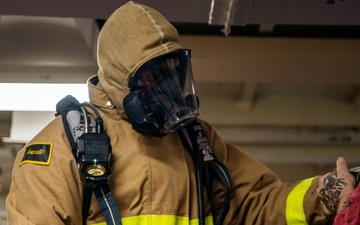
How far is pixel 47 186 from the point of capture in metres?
2.06

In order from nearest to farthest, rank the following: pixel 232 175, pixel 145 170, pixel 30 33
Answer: pixel 145 170 < pixel 232 175 < pixel 30 33

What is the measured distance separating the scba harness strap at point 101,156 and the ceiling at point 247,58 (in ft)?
2.02

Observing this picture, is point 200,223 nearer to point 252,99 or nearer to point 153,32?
point 153,32

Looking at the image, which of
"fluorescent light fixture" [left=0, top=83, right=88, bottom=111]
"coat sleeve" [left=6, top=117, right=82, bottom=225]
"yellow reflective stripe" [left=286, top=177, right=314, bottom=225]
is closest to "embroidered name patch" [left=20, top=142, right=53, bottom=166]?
"coat sleeve" [left=6, top=117, right=82, bottom=225]

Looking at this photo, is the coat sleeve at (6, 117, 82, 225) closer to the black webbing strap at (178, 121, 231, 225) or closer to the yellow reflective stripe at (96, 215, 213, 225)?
the yellow reflective stripe at (96, 215, 213, 225)

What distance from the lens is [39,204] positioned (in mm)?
2020

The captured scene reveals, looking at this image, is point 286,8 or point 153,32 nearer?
point 153,32

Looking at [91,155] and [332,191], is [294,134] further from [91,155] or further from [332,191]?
[91,155]

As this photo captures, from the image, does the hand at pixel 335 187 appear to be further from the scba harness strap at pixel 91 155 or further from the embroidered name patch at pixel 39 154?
the embroidered name patch at pixel 39 154

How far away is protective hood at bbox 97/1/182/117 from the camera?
222cm

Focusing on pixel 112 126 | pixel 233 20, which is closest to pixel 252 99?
pixel 233 20

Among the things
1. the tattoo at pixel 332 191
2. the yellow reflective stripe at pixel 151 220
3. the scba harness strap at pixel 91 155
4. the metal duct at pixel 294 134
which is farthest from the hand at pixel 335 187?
the metal duct at pixel 294 134

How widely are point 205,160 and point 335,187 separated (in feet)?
1.38

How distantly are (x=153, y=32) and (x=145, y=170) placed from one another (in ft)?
1.36
